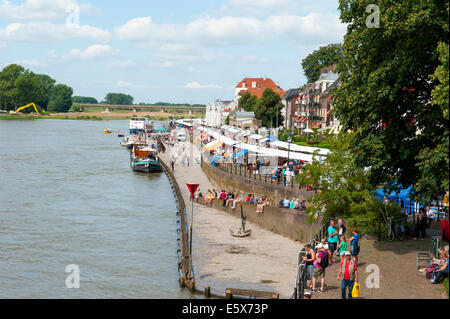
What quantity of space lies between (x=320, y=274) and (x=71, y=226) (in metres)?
22.1

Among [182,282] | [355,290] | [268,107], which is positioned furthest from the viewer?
[268,107]

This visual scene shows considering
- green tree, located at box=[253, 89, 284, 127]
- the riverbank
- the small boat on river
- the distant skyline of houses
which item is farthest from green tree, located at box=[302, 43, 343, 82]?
the riverbank

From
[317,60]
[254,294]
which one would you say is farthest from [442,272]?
[317,60]

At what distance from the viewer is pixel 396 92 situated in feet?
65.6

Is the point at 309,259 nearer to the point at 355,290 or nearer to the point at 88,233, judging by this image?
the point at 355,290

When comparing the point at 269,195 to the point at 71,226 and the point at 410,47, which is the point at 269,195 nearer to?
the point at 71,226

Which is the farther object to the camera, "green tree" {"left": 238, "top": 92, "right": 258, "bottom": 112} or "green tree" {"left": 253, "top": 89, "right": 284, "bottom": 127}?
"green tree" {"left": 238, "top": 92, "right": 258, "bottom": 112}

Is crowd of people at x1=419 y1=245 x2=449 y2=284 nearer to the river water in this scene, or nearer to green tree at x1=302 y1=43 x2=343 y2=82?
the river water

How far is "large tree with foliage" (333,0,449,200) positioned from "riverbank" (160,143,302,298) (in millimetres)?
5813

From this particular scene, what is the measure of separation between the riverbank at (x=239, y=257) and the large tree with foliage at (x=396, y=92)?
581 centimetres

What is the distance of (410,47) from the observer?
62.4 ft

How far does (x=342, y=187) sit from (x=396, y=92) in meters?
7.40

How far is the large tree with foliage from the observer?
18.4 meters

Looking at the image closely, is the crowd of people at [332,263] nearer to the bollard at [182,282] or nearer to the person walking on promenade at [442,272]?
the person walking on promenade at [442,272]
